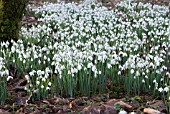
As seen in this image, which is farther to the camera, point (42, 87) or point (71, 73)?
point (71, 73)

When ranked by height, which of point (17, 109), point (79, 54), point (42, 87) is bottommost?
point (17, 109)

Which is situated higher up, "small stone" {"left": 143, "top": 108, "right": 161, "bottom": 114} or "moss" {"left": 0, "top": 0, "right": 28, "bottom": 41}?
"moss" {"left": 0, "top": 0, "right": 28, "bottom": 41}

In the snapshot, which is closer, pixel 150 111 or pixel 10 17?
pixel 150 111

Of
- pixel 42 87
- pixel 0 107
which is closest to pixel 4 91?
pixel 0 107

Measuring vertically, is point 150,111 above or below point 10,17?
below

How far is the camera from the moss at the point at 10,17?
529 centimetres

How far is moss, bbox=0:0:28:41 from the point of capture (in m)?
5.29

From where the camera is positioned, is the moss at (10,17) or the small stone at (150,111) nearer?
the small stone at (150,111)

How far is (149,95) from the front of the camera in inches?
158

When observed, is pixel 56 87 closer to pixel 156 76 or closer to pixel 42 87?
pixel 42 87

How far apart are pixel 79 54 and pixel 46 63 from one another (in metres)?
0.78

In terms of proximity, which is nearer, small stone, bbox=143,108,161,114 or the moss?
small stone, bbox=143,108,161,114

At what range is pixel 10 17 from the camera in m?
5.41

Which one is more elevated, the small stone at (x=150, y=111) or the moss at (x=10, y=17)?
the moss at (x=10, y=17)
